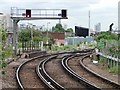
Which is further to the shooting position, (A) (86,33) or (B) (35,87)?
(A) (86,33)

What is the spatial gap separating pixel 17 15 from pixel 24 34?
35.9 meters

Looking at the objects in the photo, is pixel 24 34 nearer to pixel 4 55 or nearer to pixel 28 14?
pixel 28 14

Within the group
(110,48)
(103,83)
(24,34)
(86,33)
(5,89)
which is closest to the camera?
(5,89)

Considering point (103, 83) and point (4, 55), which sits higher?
point (4, 55)

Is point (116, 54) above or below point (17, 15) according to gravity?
below

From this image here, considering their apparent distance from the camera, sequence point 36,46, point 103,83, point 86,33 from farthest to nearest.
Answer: point 86,33 → point 36,46 → point 103,83

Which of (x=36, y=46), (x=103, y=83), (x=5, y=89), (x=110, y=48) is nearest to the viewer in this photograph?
(x=5, y=89)

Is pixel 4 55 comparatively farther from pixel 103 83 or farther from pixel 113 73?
pixel 113 73

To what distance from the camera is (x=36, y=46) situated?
54.5 metres

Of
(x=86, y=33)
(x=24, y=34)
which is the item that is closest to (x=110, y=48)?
(x=24, y=34)

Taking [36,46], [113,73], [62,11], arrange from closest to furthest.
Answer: [113,73], [62,11], [36,46]

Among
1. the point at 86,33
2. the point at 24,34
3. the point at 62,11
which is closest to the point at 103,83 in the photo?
the point at 62,11

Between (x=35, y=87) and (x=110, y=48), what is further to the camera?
(x=110, y=48)

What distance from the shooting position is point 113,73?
19766 mm
